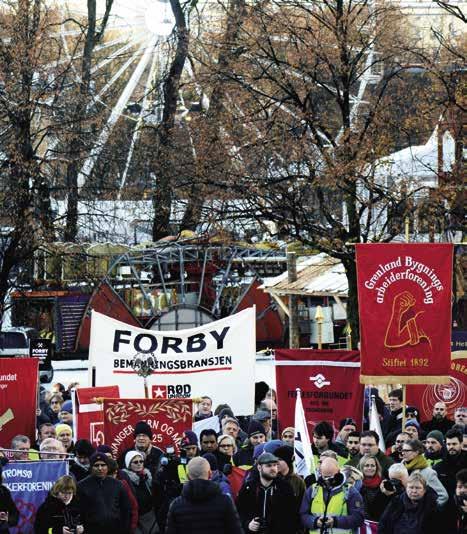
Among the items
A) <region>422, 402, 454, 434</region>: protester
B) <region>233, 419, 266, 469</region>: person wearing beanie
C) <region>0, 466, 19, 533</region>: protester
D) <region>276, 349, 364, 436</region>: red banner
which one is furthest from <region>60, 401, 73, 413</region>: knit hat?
<region>0, 466, 19, 533</region>: protester

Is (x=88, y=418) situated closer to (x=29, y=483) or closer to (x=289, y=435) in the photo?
(x=289, y=435)

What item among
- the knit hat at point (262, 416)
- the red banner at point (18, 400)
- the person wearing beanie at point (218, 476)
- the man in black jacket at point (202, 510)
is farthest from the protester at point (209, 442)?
the man in black jacket at point (202, 510)

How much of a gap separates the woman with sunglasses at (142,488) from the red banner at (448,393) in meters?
5.25

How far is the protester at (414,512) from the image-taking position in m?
10.9

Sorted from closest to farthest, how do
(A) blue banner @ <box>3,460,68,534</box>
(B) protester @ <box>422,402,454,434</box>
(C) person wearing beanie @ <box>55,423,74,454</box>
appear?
1. (A) blue banner @ <box>3,460,68,534</box>
2. (C) person wearing beanie @ <box>55,423,74,454</box>
3. (B) protester @ <box>422,402,454,434</box>

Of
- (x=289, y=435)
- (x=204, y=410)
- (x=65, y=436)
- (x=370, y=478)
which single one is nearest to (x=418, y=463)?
(x=370, y=478)

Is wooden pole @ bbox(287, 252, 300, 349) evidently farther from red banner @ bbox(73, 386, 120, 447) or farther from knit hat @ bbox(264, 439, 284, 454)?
knit hat @ bbox(264, 439, 284, 454)

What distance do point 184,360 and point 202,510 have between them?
781cm

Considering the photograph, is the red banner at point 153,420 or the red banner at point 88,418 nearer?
the red banner at point 153,420

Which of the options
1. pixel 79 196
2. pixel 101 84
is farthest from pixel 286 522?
pixel 101 84

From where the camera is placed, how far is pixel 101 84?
44.2 metres

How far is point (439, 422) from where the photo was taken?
16.0 m

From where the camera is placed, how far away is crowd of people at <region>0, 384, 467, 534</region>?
10945 millimetres

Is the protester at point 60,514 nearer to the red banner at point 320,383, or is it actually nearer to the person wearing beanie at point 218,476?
the person wearing beanie at point 218,476
